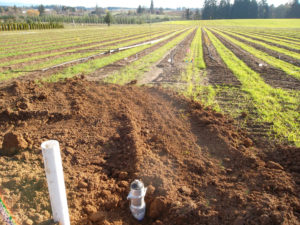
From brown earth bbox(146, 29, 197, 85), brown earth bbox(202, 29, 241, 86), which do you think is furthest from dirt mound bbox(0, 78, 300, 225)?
brown earth bbox(202, 29, 241, 86)

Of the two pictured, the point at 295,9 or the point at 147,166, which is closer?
the point at 147,166

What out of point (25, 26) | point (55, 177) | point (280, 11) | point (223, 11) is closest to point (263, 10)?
point (280, 11)

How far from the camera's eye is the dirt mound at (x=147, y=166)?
8.95 feet

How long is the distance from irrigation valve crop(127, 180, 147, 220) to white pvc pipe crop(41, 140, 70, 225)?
0.72 metres

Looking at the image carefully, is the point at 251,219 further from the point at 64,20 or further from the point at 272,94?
the point at 64,20

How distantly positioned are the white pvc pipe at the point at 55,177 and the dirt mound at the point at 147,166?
44 centimetres

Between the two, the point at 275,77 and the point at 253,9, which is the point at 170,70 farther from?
the point at 253,9

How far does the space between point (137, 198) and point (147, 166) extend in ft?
3.28

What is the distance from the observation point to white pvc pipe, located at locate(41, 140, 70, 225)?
74.9 inches

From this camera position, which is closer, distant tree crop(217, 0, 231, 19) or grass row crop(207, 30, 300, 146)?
grass row crop(207, 30, 300, 146)

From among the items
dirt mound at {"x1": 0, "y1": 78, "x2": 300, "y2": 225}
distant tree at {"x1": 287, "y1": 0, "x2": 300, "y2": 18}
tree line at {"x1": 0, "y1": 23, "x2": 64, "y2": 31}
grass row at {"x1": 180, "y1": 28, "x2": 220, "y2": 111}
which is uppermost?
distant tree at {"x1": 287, "y1": 0, "x2": 300, "y2": 18}

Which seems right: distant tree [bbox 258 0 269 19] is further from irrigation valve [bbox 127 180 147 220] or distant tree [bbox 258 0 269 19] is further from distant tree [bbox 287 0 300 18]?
irrigation valve [bbox 127 180 147 220]

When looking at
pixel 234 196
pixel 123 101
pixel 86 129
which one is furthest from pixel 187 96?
pixel 234 196

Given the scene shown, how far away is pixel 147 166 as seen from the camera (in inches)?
139
